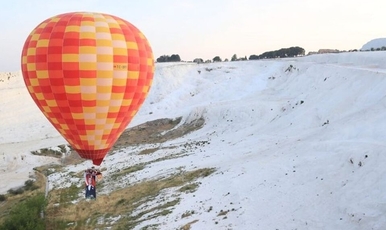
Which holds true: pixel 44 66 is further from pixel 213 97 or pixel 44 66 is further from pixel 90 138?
pixel 213 97

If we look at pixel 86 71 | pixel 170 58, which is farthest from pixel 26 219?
pixel 170 58

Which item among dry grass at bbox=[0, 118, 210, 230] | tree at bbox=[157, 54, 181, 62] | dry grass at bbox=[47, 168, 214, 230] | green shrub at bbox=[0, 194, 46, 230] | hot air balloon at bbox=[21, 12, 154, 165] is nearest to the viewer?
hot air balloon at bbox=[21, 12, 154, 165]

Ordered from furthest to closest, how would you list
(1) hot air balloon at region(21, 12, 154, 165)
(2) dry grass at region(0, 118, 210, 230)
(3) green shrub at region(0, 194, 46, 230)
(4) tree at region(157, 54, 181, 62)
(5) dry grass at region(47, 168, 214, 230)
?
(4) tree at region(157, 54, 181, 62) < (2) dry grass at region(0, 118, 210, 230) < (5) dry grass at region(47, 168, 214, 230) < (3) green shrub at region(0, 194, 46, 230) < (1) hot air balloon at region(21, 12, 154, 165)

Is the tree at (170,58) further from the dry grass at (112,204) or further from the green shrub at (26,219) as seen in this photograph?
the green shrub at (26,219)

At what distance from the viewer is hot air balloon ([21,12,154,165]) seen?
13.4 meters

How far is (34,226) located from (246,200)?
969 cm

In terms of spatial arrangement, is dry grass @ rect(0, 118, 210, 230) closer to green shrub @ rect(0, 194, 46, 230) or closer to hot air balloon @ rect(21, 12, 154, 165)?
green shrub @ rect(0, 194, 46, 230)

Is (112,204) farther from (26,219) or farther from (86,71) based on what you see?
(86,71)

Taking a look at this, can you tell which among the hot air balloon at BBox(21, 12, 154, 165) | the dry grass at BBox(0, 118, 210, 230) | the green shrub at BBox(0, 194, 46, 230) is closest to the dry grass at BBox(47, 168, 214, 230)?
the dry grass at BBox(0, 118, 210, 230)

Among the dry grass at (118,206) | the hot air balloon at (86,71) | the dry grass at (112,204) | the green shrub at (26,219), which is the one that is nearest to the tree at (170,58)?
the dry grass at (112,204)

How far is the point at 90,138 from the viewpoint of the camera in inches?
579

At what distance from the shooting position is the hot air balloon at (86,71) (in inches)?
527

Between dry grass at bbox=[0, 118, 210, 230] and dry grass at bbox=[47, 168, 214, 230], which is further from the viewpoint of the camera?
dry grass at bbox=[0, 118, 210, 230]

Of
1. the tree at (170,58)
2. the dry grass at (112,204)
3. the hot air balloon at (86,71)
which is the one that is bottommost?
the dry grass at (112,204)
